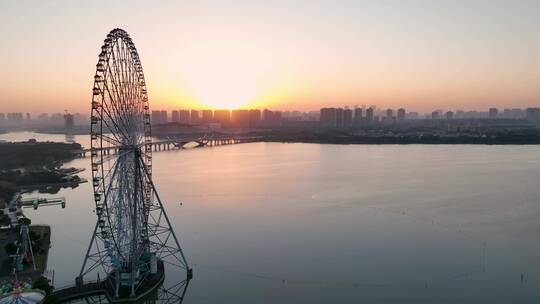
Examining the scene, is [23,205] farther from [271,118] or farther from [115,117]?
[271,118]

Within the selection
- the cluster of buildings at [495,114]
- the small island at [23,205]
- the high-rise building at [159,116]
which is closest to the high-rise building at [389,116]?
the cluster of buildings at [495,114]

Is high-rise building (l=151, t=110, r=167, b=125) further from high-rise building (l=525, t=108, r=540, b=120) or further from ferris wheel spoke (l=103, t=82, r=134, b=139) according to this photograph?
ferris wheel spoke (l=103, t=82, r=134, b=139)

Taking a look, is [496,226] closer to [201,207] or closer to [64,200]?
[201,207]

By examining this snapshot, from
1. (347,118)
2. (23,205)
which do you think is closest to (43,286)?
(23,205)

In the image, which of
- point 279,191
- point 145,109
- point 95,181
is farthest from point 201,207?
point 95,181

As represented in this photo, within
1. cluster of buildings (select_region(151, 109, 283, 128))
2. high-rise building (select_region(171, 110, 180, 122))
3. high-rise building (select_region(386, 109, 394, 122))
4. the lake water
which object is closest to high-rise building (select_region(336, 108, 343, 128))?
cluster of buildings (select_region(151, 109, 283, 128))

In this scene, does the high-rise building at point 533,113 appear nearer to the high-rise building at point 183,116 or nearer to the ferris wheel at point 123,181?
the high-rise building at point 183,116

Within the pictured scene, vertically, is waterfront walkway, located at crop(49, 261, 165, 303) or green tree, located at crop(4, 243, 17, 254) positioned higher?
green tree, located at crop(4, 243, 17, 254)

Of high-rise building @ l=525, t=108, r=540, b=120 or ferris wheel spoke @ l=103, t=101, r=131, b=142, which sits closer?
ferris wheel spoke @ l=103, t=101, r=131, b=142
